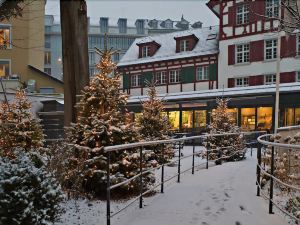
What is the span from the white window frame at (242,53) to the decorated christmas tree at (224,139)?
55.3 ft

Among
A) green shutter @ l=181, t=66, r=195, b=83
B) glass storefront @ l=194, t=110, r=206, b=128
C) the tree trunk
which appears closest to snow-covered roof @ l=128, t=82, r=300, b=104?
glass storefront @ l=194, t=110, r=206, b=128

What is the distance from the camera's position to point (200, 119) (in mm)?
31938

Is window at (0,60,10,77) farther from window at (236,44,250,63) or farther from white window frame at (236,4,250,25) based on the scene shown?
white window frame at (236,4,250,25)

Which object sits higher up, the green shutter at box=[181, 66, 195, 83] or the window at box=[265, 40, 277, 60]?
the window at box=[265, 40, 277, 60]

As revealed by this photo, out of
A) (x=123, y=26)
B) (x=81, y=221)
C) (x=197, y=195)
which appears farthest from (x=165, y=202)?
(x=123, y=26)

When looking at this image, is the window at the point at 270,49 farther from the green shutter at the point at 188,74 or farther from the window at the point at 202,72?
the green shutter at the point at 188,74

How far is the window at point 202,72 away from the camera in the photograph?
117 ft

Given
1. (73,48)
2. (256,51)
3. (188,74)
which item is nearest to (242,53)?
(256,51)

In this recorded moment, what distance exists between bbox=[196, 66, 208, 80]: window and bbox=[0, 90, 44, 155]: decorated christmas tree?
78.7 feet

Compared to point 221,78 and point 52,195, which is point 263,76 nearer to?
point 221,78

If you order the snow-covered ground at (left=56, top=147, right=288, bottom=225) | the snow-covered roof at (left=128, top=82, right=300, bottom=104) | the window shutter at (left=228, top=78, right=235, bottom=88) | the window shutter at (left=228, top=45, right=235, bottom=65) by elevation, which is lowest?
the snow-covered ground at (left=56, top=147, right=288, bottom=225)

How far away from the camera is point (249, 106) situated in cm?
2927

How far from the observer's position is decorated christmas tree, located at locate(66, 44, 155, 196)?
7750mm

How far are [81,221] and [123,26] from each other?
79068 mm
